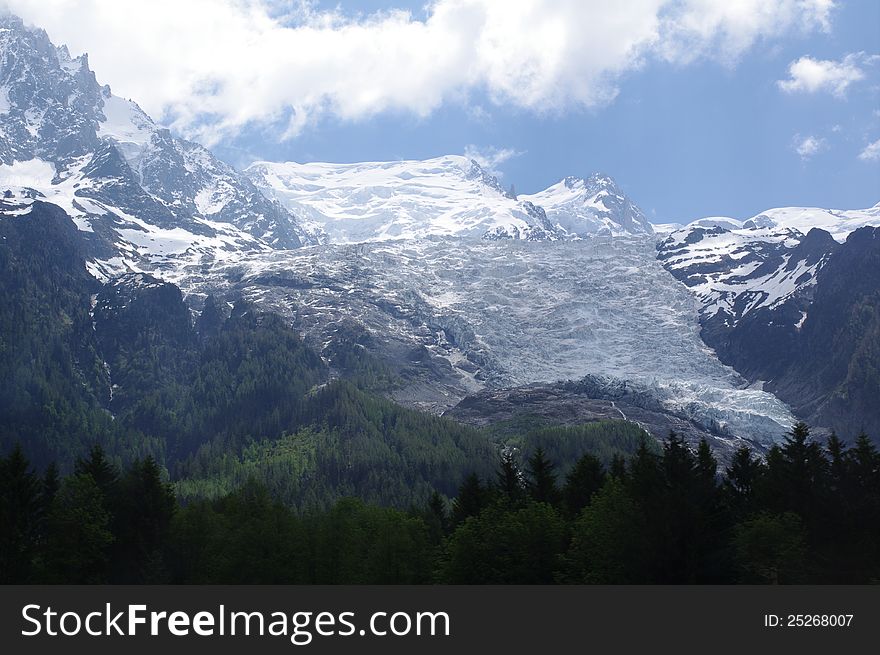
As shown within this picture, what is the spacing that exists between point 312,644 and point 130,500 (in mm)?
53106

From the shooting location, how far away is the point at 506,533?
77875 mm

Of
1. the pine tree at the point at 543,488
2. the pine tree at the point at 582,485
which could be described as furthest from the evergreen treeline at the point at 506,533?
the pine tree at the point at 543,488

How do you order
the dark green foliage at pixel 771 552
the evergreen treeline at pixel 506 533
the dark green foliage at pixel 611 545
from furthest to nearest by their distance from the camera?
the dark green foliage at pixel 771 552, the evergreen treeline at pixel 506 533, the dark green foliage at pixel 611 545

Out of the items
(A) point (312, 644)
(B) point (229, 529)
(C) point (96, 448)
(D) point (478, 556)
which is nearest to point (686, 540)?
(D) point (478, 556)

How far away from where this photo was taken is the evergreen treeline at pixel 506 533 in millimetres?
64812

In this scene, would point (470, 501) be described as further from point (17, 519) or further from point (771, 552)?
point (17, 519)

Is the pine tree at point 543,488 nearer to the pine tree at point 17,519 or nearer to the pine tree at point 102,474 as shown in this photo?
the pine tree at point 102,474

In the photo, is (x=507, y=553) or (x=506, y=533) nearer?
(x=507, y=553)

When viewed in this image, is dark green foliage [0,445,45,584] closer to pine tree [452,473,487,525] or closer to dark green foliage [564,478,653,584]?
dark green foliage [564,478,653,584]

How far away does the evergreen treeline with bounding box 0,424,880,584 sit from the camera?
64812 millimetres

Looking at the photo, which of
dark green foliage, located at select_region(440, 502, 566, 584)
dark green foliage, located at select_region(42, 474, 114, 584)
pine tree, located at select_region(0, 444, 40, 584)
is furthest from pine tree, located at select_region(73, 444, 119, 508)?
dark green foliage, located at select_region(440, 502, 566, 584)

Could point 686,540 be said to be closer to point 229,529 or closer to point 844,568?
point 844,568

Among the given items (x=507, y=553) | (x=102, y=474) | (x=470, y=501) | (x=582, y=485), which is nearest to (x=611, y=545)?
(x=507, y=553)

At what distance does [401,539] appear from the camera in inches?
3435
